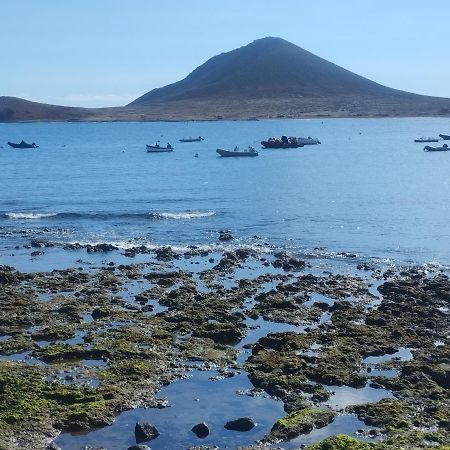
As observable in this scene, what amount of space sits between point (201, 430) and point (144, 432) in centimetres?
157

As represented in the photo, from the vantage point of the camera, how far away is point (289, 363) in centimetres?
2514

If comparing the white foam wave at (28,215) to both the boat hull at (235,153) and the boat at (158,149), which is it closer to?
the boat hull at (235,153)

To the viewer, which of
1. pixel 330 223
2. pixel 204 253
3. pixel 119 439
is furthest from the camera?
pixel 330 223

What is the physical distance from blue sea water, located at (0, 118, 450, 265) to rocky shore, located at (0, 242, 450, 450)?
941 centimetres

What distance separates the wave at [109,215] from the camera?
198 feet

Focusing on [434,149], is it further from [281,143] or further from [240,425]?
[240,425]

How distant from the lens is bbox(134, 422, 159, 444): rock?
20047mm

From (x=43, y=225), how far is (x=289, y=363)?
36.8 m

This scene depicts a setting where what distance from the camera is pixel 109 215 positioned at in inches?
2421

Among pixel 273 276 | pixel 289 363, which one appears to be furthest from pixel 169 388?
pixel 273 276

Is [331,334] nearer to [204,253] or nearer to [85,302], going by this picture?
[85,302]

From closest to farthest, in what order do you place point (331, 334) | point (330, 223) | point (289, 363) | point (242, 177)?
point (289, 363)
point (331, 334)
point (330, 223)
point (242, 177)

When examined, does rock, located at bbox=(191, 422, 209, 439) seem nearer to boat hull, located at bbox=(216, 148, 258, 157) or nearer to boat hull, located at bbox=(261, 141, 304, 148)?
boat hull, located at bbox=(216, 148, 258, 157)

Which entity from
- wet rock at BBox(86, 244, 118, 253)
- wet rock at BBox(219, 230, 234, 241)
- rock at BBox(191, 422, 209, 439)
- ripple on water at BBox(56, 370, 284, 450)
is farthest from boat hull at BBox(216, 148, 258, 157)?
rock at BBox(191, 422, 209, 439)
